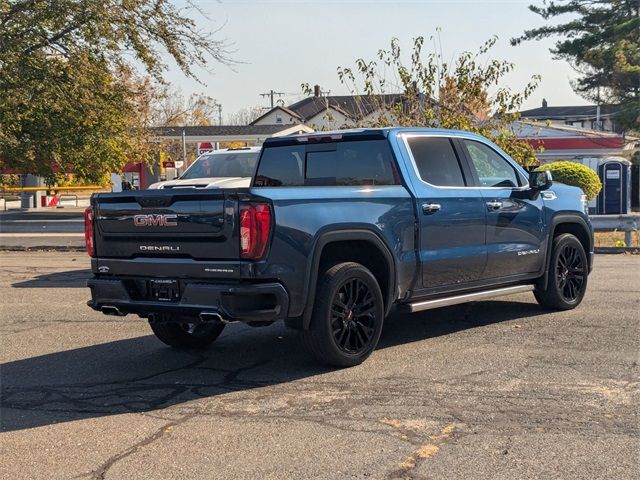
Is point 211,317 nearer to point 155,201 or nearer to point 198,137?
point 155,201

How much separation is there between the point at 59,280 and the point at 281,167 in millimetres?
6134

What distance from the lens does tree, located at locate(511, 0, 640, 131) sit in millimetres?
31219

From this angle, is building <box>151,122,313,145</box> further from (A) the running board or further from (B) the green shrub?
(A) the running board

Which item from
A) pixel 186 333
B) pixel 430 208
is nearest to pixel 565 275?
pixel 430 208

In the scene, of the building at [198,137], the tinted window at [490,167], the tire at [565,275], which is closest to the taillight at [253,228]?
the tinted window at [490,167]

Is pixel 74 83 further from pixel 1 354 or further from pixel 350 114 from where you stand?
pixel 1 354

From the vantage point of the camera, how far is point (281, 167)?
7.64 meters

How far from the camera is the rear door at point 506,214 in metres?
7.75

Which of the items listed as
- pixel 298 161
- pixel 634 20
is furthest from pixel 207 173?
pixel 634 20

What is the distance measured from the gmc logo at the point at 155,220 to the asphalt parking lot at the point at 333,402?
3.96 ft

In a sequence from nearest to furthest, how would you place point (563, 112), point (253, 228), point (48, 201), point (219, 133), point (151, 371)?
point (253, 228)
point (151, 371)
point (48, 201)
point (219, 133)
point (563, 112)

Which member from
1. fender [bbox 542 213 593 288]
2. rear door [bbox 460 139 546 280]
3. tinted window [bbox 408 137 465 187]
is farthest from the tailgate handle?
fender [bbox 542 213 593 288]

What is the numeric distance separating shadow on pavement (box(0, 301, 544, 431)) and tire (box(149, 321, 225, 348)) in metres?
0.10

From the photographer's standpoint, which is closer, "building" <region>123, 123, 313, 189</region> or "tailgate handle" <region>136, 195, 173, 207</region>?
"tailgate handle" <region>136, 195, 173, 207</region>
